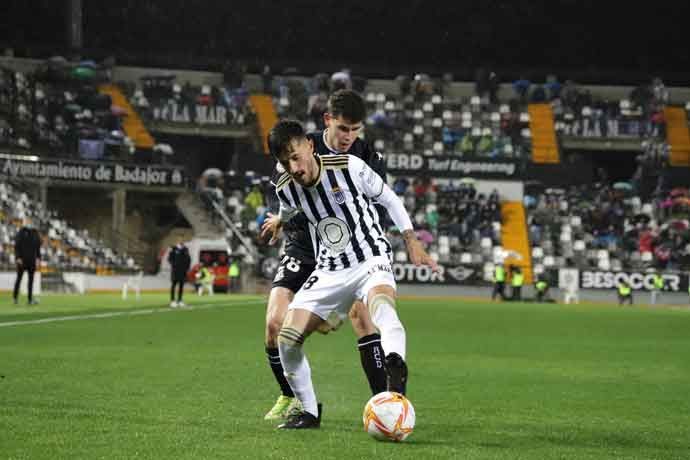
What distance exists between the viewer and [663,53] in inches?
2276

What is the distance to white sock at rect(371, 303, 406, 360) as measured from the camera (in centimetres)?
644

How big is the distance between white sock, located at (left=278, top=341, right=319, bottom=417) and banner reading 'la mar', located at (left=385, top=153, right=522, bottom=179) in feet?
140

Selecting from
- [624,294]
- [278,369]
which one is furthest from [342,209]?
[624,294]

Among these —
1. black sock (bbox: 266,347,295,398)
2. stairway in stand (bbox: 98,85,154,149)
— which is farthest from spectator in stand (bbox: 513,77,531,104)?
black sock (bbox: 266,347,295,398)

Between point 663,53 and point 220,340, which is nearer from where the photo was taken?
point 220,340

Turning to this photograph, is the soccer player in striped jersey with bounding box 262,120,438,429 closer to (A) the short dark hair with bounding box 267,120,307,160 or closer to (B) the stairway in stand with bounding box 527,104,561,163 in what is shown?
(A) the short dark hair with bounding box 267,120,307,160

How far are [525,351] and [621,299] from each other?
92.3 ft

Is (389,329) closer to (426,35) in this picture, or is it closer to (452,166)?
(452,166)

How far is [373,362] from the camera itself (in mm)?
7109

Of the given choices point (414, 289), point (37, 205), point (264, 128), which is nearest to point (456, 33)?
point (264, 128)

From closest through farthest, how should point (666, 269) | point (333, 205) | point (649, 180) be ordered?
point (333, 205) < point (666, 269) < point (649, 180)

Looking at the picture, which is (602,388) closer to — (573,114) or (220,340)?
(220,340)

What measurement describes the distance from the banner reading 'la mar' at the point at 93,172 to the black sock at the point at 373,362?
35432 millimetres

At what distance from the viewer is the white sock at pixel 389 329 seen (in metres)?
6.44
